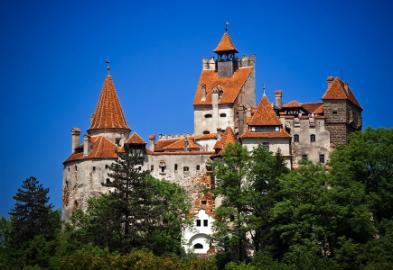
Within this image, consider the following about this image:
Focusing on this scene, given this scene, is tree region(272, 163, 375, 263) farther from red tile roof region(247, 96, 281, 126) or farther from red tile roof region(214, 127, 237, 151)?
red tile roof region(214, 127, 237, 151)

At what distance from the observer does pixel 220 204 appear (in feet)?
331

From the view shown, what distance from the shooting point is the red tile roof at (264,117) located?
332 ft

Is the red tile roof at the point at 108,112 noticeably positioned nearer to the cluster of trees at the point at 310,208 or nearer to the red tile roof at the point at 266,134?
the red tile roof at the point at 266,134

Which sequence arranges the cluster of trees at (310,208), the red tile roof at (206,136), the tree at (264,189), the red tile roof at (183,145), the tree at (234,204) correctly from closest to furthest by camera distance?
1. the cluster of trees at (310,208)
2. the tree at (264,189)
3. the tree at (234,204)
4. the red tile roof at (183,145)
5. the red tile roof at (206,136)

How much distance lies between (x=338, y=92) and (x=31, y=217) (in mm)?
30981

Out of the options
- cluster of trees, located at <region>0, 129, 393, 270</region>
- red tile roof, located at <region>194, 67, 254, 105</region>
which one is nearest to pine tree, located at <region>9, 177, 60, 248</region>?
cluster of trees, located at <region>0, 129, 393, 270</region>

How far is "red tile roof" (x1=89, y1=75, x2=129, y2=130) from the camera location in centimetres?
11069

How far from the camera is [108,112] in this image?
112 metres

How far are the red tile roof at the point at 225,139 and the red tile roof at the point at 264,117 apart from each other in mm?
3116

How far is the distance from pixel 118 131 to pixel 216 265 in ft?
73.2

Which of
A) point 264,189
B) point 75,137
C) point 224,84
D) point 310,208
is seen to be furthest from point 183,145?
point 310,208

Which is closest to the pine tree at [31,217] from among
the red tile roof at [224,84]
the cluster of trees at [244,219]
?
the cluster of trees at [244,219]

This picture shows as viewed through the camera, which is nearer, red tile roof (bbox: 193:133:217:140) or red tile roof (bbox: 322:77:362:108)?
red tile roof (bbox: 322:77:362:108)

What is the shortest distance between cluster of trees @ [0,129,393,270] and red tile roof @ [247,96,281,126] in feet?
11.8
